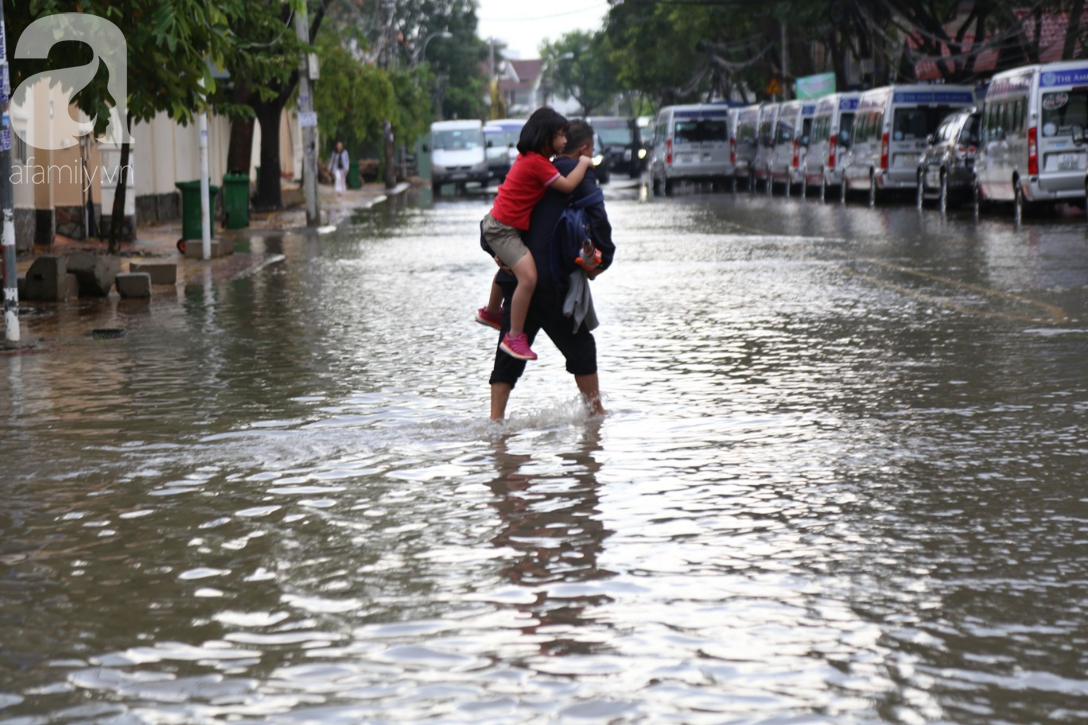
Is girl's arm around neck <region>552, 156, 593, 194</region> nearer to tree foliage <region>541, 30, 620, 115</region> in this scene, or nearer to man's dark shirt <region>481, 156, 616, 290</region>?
man's dark shirt <region>481, 156, 616, 290</region>

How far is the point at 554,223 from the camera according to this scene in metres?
8.51

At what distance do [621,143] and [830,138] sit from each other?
3524 centimetres

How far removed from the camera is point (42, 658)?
16.0ft

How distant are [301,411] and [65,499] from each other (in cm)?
240

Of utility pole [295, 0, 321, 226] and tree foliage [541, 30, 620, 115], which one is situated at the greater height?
tree foliage [541, 30, 620, 115]

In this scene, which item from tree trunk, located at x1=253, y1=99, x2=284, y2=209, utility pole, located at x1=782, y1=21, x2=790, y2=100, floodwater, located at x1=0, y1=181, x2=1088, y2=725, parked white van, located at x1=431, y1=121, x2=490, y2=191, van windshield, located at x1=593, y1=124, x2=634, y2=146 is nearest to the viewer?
floodwater, located at x1=0, y1=181, x2=1088, y2=725

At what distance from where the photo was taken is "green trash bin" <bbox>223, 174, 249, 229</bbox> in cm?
3241

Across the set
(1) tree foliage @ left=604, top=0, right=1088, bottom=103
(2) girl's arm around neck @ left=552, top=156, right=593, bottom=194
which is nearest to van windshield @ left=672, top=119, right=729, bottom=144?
(1) tree foliage @ left=604, top=0, right=1088, bottom=103

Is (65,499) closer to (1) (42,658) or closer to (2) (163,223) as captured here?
(1) (42,658)

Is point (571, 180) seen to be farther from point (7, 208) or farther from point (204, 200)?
point (204, 200)

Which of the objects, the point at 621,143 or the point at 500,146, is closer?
the point at 500,146

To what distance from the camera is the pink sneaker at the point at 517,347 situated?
336 inches

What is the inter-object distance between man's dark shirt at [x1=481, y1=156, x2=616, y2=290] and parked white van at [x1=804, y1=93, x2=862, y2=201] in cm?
3401
